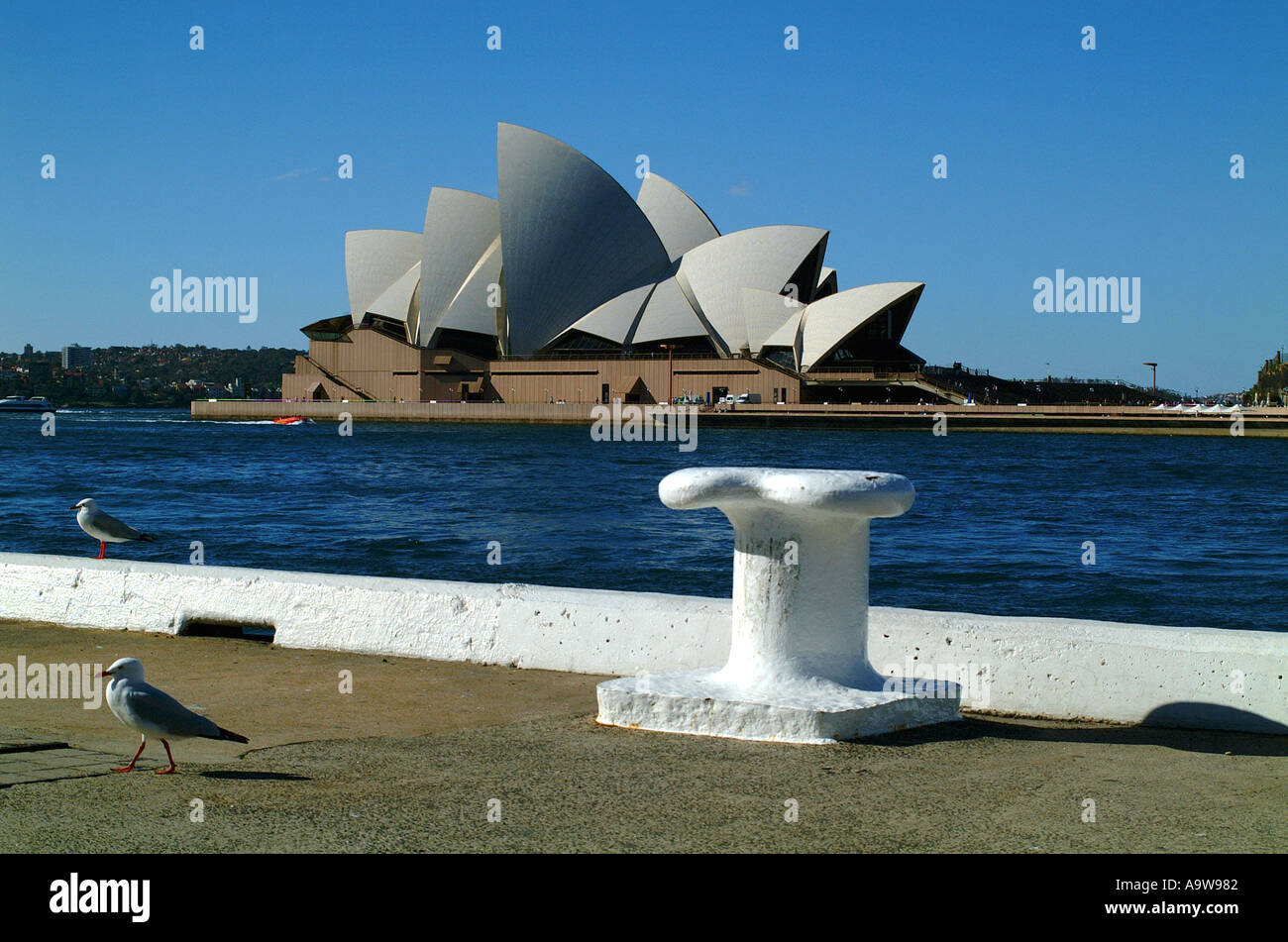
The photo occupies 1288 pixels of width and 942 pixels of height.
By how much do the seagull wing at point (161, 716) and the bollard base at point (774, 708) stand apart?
1.07 m

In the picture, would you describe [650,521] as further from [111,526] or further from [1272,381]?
[1272,381]

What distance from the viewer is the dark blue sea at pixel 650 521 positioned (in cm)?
1158

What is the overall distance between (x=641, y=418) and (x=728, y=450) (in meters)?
22.0

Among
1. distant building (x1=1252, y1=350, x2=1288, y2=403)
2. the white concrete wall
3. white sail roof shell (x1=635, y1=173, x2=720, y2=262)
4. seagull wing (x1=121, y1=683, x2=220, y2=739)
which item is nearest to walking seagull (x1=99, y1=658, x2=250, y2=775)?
seagull wing (x1=121, y1=683, x2=220, y2=739)

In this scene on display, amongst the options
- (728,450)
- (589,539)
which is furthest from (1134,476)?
(589,539)

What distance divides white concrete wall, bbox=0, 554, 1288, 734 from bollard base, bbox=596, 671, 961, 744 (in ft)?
1.13

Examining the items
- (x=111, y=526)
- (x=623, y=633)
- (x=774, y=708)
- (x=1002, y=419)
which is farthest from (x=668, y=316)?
(x=774, y=708)

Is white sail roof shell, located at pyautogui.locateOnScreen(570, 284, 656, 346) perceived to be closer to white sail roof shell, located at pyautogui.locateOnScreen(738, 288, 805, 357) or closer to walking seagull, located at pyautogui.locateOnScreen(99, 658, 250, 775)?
white sail roof shell, located at pyautogui.locateOnScreen(738, 288, 805, 357)

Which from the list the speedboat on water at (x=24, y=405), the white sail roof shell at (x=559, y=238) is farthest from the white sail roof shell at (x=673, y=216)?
the speedboat on water at (x=24, y=405)

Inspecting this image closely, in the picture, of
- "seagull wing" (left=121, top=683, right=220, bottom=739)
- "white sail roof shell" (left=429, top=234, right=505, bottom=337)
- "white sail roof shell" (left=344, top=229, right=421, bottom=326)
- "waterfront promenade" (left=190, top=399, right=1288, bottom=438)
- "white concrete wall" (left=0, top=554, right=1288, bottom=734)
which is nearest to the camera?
"seagull wing" (left=121, top=683, right=220, bottom=739)

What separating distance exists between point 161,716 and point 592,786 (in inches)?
40.6

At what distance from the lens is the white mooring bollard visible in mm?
3352
